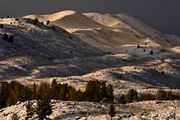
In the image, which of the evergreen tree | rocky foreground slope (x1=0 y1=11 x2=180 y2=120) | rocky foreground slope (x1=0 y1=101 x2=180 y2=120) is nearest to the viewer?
the evergreen tree

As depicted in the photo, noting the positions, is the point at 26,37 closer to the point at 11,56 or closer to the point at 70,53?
the point at 70,53

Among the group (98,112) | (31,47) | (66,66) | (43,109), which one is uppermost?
(31,47)

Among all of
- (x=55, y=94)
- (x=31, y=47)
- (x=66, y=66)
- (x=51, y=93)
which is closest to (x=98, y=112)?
(x=55, y=94)

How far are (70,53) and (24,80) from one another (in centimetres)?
5686

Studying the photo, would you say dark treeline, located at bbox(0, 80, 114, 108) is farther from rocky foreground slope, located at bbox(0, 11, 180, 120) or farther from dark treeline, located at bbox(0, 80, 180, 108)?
rocky foreground slope, located at bbox(0, 11, 180, 120)

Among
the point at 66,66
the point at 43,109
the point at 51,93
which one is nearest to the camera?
the point at 43,109

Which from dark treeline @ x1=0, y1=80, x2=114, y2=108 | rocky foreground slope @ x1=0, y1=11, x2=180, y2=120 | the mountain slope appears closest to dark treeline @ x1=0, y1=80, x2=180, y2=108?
dark treeline @ x1=0, y1=80, x2=114, y2=108

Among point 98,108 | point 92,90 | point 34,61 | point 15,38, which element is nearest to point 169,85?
point 34,61

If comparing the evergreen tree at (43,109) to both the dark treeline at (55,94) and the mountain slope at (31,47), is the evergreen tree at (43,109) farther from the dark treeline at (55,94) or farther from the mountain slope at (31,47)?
the mountain slope at (31,47)

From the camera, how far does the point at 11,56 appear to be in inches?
5453

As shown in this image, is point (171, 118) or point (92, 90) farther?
point (92, 90)

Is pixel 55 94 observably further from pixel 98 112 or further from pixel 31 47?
pixel 31 47

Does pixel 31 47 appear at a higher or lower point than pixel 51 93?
higher

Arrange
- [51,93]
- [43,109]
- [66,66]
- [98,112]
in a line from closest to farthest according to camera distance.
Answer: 1. [43,109]
2. [98,112]
3. [51,93]
4. [66,66]
